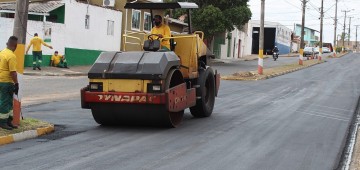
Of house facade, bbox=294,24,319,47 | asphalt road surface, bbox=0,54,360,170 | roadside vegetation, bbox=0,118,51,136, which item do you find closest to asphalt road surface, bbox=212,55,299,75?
asphalt road surface, bbox=0,54,360,170

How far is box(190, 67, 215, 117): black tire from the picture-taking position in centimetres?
1261

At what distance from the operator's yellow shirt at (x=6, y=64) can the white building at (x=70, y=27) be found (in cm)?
1694

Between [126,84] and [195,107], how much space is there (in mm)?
3206

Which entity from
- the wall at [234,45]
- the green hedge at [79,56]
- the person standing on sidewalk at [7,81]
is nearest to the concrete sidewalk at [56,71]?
the green hedge at [79,56]

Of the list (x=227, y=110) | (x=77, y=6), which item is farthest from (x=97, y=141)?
(x=77, y=6)

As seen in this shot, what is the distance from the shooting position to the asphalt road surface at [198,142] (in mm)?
7781

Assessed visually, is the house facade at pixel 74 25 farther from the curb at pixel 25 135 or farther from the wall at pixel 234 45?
the wall at pixel 234 45

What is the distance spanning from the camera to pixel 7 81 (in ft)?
30.9

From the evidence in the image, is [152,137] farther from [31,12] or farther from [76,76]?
[31,12]

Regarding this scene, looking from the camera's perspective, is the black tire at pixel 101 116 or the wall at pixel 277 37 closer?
the black tire at pixel 101 116

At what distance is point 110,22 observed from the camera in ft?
116

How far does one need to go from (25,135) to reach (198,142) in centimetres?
319

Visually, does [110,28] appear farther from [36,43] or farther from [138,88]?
[138,88]

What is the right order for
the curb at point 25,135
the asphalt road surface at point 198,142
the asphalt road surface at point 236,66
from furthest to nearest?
the asphalt road surface at point 236,66
the curb at point 25,135
the asphalt road surface at point 198,142
